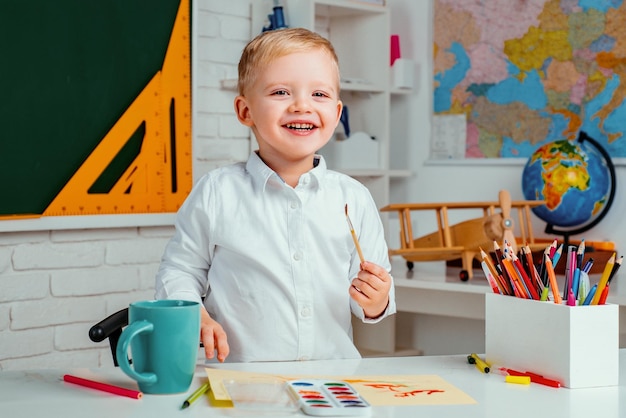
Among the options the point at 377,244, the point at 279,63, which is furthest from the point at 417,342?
the point at 279,63

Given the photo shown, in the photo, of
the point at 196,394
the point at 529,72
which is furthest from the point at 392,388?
the point at 529,72

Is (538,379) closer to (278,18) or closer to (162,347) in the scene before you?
(162,347)

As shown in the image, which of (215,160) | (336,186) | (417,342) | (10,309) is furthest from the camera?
(417,342)

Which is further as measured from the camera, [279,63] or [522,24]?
[522,24]

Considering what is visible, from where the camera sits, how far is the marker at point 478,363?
115cm

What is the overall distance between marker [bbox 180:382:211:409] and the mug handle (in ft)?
0.16

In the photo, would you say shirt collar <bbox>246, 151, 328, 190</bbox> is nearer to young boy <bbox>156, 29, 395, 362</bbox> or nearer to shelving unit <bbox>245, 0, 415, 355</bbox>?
young boy <bbox>156, 29, 395, 362</bbox>

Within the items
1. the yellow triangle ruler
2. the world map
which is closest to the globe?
the world map

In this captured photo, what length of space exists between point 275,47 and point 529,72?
1633 mm

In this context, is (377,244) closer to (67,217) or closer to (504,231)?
(504,231)

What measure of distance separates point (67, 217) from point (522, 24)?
4.95 ft

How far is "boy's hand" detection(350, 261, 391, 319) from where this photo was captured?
124 centimetres

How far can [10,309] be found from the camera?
7.67ft

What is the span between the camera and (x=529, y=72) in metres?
2.83
